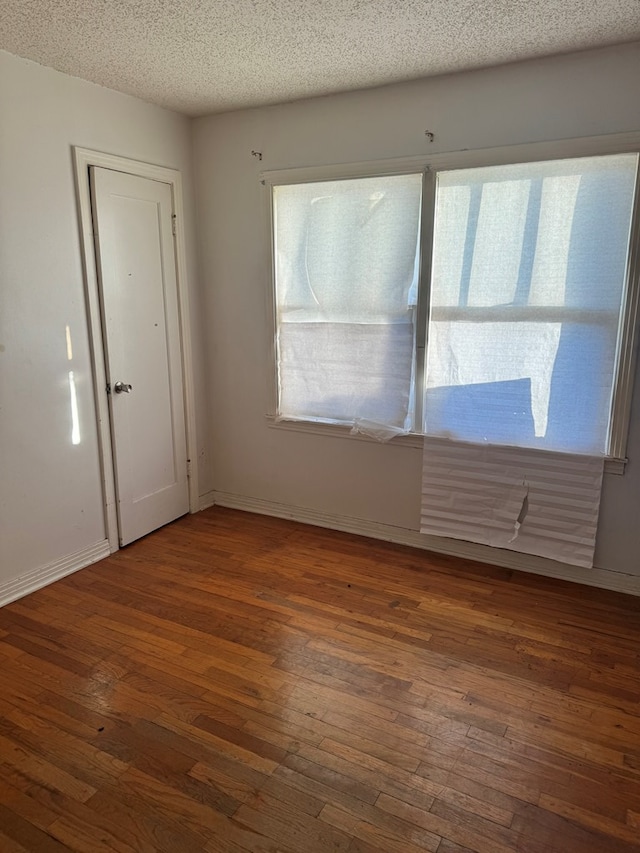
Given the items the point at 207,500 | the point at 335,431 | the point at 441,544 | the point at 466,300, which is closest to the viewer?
the point at 466,300

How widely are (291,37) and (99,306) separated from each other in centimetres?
168

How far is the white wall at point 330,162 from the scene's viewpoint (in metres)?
2.81

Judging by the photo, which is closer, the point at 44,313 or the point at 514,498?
the point at 44,313

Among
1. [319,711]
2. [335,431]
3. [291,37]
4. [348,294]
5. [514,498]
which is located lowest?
[319,711]

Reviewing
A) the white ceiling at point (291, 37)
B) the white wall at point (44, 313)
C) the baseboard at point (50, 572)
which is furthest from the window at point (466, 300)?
the baseboard at point (50, 572)

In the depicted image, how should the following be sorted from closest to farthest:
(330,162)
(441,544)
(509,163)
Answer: (509,163)
(330,162)
(441,544)

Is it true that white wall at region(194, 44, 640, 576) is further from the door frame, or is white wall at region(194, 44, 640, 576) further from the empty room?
the door frame

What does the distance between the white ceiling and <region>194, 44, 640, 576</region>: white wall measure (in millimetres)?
132

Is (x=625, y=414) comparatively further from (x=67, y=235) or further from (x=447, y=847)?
(x=67, y=235)

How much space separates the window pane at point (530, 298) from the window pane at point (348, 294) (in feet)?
0.63

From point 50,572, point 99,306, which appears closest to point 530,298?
point 99,306

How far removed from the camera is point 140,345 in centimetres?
356

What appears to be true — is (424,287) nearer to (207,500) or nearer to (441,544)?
(441,544)

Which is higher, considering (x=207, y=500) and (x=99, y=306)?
(x=99, y=306)
